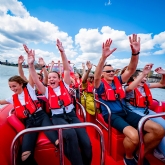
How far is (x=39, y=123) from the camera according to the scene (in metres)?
2.12

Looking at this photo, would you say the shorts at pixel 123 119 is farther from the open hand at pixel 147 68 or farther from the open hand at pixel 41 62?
the open hand at pixel 41 62

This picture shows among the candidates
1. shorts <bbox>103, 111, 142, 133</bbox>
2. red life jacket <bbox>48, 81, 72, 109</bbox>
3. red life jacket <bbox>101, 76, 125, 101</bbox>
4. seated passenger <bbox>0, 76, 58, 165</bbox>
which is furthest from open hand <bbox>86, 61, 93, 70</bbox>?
seated passenger <bbox>0, 76, 58, 165</bbox>

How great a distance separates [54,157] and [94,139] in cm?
118

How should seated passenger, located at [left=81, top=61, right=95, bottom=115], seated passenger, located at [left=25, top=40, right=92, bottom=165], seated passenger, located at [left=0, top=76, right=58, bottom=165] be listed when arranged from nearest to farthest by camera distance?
seated passenger, located at [left=25, top=40, right=92, bottom=165] < seated passenger, located at [left=0, top=76, right=58, bottom=165] < seated passenger, located at [left=81, top=61, right=95, bottom=115]

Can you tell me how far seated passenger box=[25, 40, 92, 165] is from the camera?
5.59 ft

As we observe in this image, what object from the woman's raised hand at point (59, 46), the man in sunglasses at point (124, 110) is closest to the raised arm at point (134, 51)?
the man in sunglasses at point (124, 110)

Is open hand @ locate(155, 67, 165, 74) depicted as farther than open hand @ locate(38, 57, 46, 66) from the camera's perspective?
No

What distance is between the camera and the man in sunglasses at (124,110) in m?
1.86

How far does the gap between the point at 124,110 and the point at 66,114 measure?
1.01 metres

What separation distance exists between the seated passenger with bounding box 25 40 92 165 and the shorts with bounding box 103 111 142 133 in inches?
21.4

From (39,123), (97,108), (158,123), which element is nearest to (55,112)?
(39,123)

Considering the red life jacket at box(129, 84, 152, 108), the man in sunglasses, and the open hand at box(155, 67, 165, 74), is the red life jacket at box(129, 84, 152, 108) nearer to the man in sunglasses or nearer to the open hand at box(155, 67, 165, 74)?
the man in sunglasses

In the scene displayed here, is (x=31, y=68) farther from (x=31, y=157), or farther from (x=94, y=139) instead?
(x=94, y=139)

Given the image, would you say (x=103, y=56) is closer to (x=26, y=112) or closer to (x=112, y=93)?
(x=112, y=93)
